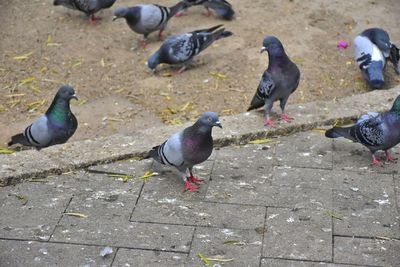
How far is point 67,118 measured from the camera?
590cm

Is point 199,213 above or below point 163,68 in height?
above

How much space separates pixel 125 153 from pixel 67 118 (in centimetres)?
81

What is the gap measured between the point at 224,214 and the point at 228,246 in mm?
360

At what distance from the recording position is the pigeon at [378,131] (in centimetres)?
508

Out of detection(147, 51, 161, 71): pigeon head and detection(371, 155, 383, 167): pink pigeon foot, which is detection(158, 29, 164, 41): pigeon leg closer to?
detection(147, 51, 161, 71): pigeon head

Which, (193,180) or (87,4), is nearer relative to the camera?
(193,180)

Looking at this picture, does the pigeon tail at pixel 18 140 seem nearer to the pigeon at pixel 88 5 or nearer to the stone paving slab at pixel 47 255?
the stone paving slab at pixel 47 255

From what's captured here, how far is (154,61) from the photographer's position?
7.04 m

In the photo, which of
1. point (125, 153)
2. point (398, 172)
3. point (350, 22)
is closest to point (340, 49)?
point (350, 22)

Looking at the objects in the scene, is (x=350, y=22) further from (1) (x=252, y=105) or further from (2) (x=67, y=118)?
(2) (x=67, y=118)

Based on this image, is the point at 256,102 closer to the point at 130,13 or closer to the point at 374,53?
the point at 374,53

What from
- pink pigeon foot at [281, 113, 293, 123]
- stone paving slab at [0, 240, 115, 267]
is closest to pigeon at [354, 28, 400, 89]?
pink pigeon foot at [281, 113, 293, 123]

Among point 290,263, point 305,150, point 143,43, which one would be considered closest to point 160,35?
point 143,43

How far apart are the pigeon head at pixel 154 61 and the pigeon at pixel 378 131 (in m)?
2.32
